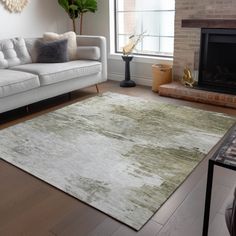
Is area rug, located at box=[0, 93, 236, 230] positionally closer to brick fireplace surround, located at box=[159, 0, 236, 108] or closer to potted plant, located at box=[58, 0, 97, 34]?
brick fireplace surround, located at box=[159, 0, 236, 108]

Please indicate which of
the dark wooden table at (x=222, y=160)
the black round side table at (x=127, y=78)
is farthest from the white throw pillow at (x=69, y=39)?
the dark wooden table at (x=222, y=160)

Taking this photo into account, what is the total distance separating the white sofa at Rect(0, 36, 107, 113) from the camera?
10.0ft

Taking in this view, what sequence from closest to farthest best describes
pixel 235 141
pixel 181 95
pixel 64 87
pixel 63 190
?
1. pixel 235 141
2. pixel 63 190
3. pixel 64 87
4. pixel 181 95

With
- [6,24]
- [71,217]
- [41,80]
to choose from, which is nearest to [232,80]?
[41,80]

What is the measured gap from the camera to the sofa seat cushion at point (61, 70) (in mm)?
3312

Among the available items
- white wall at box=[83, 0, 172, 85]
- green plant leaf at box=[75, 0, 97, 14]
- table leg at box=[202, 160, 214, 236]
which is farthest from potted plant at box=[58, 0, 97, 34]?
table leg at box=[202, 160, 214, 236]

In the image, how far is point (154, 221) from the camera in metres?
1.66

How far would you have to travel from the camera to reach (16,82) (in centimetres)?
303

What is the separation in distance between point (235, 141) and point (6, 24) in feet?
12.5

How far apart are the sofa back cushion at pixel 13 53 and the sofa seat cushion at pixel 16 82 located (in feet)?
1.38

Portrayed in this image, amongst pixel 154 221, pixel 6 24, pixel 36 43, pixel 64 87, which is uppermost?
pixel 6 24

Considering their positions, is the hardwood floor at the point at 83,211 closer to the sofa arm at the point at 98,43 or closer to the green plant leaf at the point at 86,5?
the sofa arm at the point at 98,43

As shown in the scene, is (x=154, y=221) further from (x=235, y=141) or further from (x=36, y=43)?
(x=36, y=43)

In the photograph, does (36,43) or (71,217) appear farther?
(36,43)
